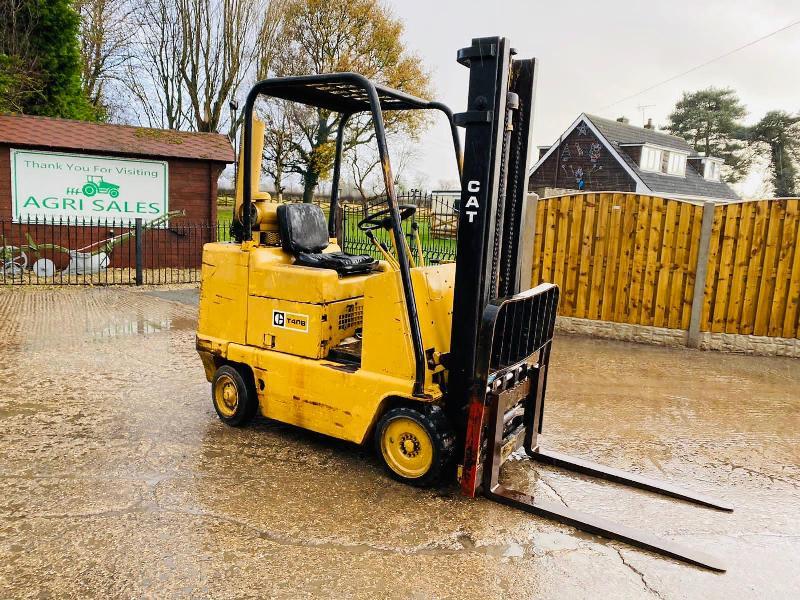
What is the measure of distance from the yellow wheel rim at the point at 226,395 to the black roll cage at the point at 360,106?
47.8 inches

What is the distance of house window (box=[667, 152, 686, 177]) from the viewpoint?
34906 millimetres

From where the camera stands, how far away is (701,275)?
8523mm

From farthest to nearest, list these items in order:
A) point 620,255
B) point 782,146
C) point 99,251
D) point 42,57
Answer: point 782,146
point 42,57
point 99,251
point 620,255

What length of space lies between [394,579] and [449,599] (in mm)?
305

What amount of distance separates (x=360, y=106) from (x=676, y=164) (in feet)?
114

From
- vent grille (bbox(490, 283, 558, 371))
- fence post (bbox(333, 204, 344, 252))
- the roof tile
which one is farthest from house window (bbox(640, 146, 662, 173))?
vent grille (bbox(490, 283, 558, 371))

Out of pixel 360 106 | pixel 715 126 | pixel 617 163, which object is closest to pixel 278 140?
pixel 617 163

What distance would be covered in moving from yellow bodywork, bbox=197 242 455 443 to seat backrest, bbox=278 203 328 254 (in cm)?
15

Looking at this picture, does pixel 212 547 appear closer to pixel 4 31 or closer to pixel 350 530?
pixel 350 530

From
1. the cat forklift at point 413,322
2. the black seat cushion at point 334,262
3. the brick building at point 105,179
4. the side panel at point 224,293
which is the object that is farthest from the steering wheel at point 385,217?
the brick building at point 105,179

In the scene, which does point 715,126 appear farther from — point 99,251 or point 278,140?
point 99,251

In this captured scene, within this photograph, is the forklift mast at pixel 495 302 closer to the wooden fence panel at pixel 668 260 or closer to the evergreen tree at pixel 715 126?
the wooden fence panel at pixel 668 260

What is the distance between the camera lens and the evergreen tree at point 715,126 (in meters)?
43.7

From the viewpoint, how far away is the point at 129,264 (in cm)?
1459
